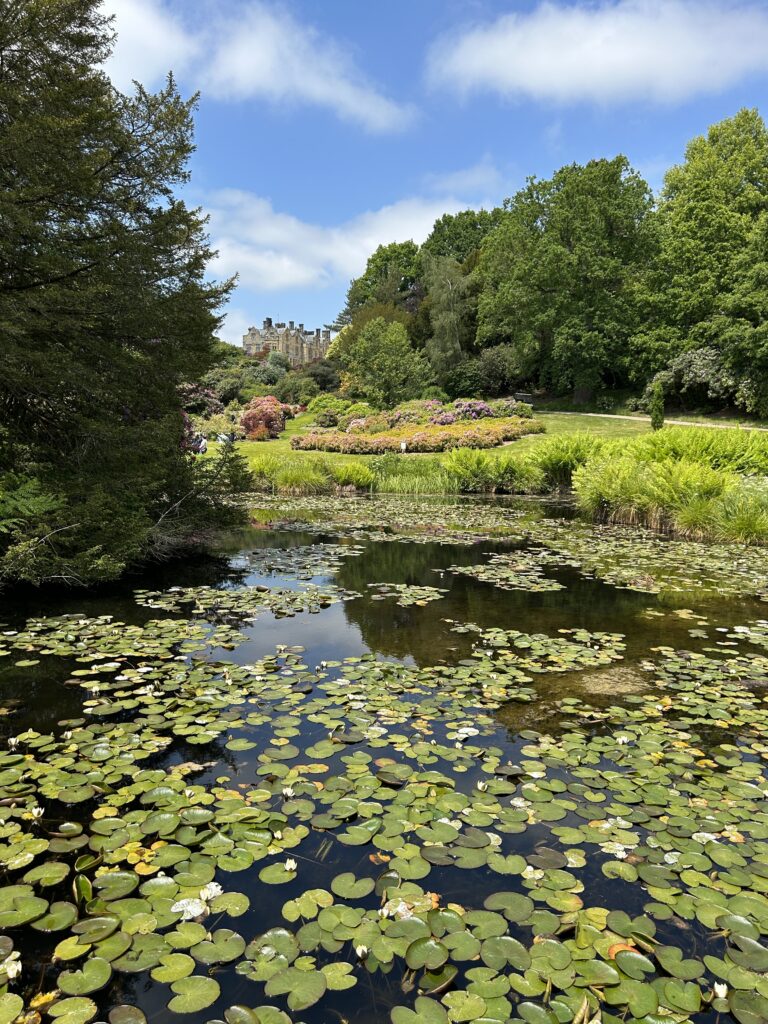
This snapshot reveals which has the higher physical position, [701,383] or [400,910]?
[701,383]

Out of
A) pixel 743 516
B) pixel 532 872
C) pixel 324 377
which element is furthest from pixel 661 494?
pixel 324 377

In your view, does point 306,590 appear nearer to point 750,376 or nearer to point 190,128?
point 190,128

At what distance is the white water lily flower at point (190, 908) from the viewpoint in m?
1.89

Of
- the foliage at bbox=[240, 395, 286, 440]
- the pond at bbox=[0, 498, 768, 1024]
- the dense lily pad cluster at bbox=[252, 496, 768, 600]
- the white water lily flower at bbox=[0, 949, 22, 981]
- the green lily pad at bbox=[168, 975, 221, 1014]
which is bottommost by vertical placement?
the dense lily pad cluster at bbox=[252, 496, 768, 600]

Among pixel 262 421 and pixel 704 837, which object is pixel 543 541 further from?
pixel 262 421

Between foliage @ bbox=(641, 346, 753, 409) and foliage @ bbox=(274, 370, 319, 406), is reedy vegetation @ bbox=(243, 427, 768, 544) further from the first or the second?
foliage @ bbox=(274, 370, 319, 406)

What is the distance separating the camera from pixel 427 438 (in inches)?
930

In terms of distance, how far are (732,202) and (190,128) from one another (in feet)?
109

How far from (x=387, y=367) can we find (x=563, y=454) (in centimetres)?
2006

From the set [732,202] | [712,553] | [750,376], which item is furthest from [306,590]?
[732,202]

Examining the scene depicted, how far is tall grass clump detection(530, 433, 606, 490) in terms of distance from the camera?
16.2 meters

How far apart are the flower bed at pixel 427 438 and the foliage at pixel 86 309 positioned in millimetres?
15627

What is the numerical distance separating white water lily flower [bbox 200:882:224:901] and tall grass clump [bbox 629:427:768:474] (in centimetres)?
1251

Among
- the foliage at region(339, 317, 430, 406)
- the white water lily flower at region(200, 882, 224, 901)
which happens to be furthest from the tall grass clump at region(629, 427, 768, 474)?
the foliage at region(339, 317, 430, 406)
